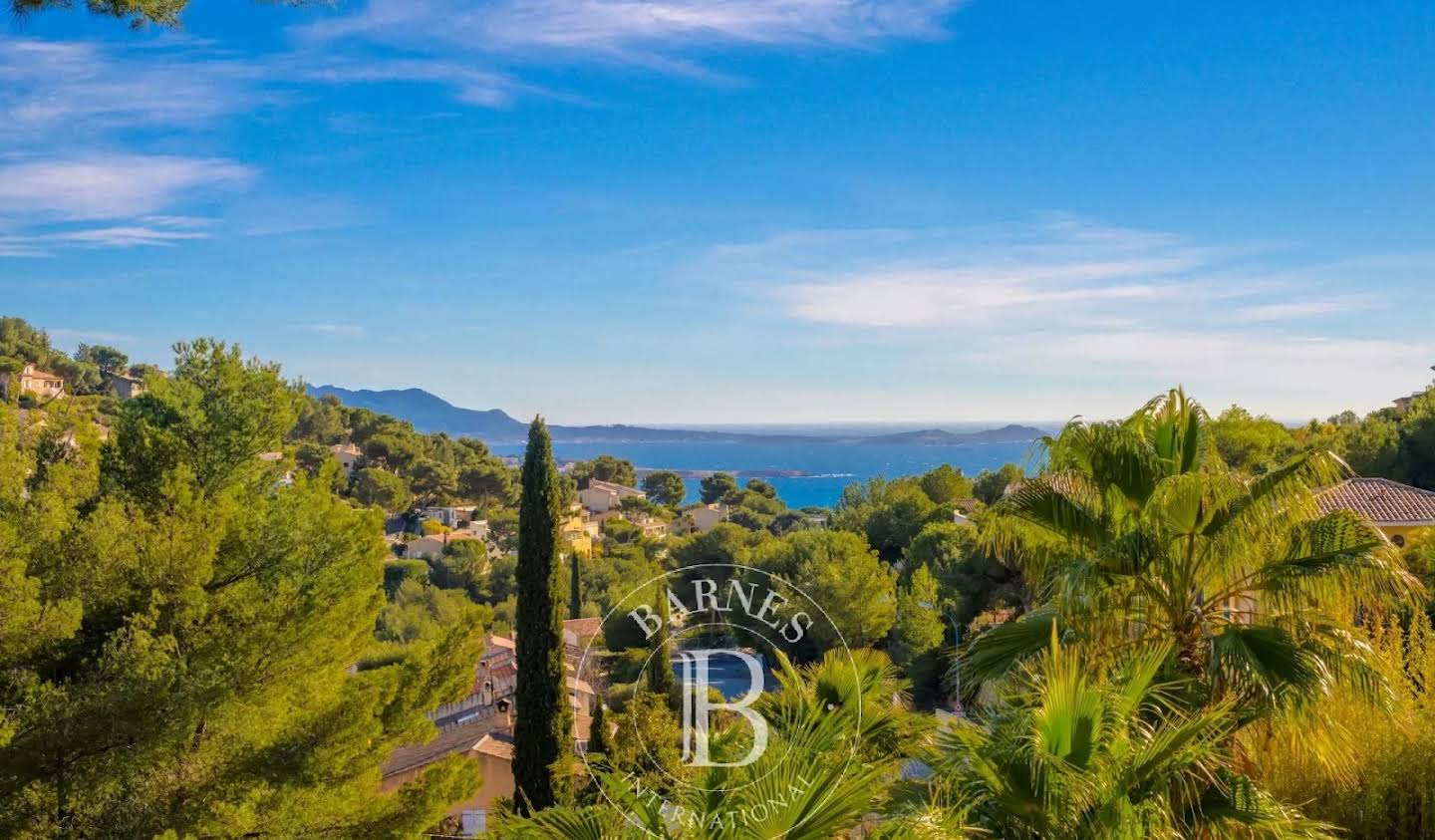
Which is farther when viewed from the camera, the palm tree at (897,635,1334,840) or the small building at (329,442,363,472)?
the small building at (329,442,363,472)

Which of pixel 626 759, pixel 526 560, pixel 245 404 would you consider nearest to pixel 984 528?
pixel 626 759

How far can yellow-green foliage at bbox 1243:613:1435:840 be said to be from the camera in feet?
12.8

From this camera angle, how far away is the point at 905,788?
3.49m

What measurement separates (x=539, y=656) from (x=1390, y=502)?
15925 mm

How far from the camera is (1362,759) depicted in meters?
4.07

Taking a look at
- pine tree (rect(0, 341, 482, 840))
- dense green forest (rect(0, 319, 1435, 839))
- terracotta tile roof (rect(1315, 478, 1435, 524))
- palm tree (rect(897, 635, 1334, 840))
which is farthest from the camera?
terracotta tile roof (rect(1315, 478, 1435, 524))

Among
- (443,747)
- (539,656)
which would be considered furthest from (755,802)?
(443,747)

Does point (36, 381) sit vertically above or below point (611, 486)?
above

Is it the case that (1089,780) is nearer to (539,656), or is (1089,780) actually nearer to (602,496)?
(539,656)

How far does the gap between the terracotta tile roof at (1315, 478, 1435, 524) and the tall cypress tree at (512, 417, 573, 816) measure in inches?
535

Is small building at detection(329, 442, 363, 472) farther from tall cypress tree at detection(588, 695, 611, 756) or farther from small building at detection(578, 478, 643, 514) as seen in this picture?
tall cypress tree at detection(588, 695, 611, 756)

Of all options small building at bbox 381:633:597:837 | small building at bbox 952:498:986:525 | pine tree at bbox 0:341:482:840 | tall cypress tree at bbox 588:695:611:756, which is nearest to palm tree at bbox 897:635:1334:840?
tall cypress tree at bbox 588:695:611:756

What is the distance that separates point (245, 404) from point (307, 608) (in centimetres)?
191

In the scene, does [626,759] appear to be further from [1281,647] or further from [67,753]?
[67,753]
